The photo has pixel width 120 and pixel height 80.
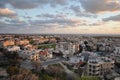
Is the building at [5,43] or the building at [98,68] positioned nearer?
the building at [98,68]

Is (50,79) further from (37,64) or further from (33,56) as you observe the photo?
(33,56)

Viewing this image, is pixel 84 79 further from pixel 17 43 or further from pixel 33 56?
pixel 17 43

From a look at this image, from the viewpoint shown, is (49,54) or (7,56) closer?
(7,56)

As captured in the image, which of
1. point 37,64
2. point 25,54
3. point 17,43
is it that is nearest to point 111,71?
point 37,64

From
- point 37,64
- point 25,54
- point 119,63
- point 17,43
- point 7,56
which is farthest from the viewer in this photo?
point 17,43

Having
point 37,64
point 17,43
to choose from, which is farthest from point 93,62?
point 17,43

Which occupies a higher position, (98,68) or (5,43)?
(5,43)

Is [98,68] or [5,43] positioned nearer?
[98,68]

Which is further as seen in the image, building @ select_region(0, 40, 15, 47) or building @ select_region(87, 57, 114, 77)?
building @ select_region(0, 40, 15, 47)

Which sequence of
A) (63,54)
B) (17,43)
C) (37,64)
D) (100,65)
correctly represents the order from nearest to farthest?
(100,65)
(37,64)
(63,54)
(17,43)
